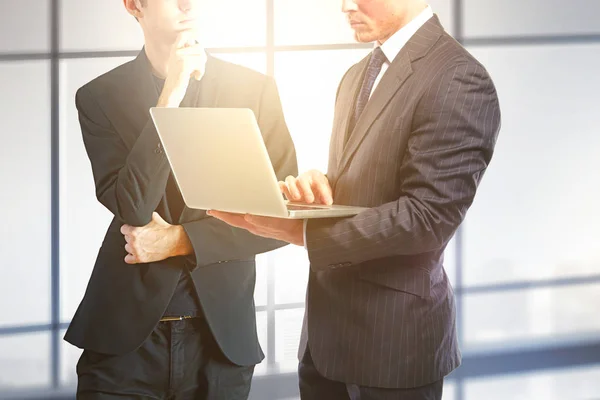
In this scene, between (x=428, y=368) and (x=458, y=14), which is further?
(x=458, y=14)

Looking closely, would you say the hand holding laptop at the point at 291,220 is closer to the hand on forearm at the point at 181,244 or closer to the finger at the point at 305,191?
the finger at the point at 305,191

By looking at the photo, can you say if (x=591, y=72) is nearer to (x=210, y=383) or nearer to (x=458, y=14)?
(x=458, y=14)

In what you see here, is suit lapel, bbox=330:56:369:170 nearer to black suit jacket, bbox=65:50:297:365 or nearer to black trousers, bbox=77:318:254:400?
black suit jacket, bbox=65:50:297:365

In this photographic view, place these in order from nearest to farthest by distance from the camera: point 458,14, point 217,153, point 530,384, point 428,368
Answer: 1. point 217,153
2. point 428,368
3. point 458,14
4. point 530,384

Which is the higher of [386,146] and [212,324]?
[386,146]

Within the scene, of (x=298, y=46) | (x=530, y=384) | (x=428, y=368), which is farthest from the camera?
(x=530, y=384)

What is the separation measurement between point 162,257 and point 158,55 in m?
0.75

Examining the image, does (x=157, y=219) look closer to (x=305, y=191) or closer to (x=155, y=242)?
(x=155, y=242)

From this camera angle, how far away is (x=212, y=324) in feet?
8.09

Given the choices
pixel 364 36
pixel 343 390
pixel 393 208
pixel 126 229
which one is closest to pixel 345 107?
pixel 364 36

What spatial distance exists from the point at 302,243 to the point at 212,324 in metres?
0.85

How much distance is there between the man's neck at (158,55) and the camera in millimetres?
2785

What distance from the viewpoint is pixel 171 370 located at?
242 cm

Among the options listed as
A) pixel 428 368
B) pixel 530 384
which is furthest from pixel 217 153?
pixel 530 384
